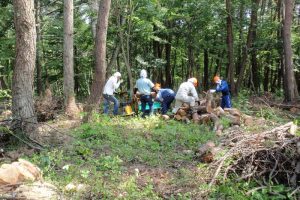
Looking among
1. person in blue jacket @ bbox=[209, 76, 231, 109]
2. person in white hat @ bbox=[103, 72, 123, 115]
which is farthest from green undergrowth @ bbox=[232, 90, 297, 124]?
person in white hat @ bbox=[103, 72, 123, 115]

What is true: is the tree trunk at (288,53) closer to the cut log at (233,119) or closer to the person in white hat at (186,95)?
the person in white hat at (186,95)

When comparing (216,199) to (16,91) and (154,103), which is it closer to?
(16,91)

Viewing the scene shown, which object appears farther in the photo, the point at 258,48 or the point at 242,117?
the point at 258,48

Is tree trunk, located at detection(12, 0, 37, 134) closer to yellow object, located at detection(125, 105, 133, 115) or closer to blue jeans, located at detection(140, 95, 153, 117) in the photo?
yellow object, located at detection(125, 105, 133, 115)

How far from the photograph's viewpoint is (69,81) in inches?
545

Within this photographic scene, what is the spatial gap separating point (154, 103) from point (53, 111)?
3906 mm

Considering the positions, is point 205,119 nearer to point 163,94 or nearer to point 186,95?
point 186,95

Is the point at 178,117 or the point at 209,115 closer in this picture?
the point at 209,115

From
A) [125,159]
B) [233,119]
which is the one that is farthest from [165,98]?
[125,159]

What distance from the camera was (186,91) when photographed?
1364 cm

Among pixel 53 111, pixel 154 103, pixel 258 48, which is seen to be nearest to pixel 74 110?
pixel 53 111

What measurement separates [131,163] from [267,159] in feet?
9.31

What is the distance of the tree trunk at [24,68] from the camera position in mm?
8195

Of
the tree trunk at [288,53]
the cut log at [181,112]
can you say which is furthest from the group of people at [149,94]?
the tree trunk at [288,53]
